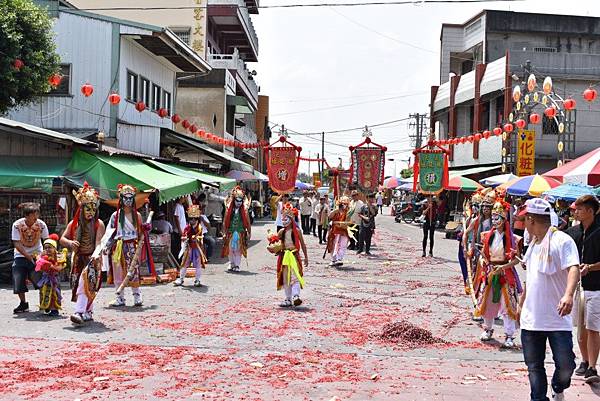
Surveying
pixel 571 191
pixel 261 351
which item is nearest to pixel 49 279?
pixel 261 351

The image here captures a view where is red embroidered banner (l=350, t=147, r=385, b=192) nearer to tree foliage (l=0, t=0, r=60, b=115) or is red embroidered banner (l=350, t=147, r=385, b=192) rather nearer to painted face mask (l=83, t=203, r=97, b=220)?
tree foliage (l=0, t=0, r=60, b=115)

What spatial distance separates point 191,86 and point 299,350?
98.9 feet

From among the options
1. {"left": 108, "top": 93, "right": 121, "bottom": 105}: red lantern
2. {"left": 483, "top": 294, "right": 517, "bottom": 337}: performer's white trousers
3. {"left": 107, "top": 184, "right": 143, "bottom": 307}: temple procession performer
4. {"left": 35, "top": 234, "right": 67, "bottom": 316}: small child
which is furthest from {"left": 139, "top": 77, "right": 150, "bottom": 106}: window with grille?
{"left": 483, "top": 294, "right": 517, "bottom": 337}: performer's white trousers

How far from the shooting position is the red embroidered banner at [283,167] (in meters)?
25.3

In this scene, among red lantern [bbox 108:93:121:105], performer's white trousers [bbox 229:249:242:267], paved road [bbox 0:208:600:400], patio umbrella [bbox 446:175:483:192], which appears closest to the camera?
paved road [bbox 0:208:600:400]

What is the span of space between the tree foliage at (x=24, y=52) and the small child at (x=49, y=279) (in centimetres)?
694

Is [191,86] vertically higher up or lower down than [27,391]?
higher up

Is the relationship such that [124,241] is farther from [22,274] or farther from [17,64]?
[17,64]

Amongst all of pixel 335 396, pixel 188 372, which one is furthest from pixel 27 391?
pixel 335 396

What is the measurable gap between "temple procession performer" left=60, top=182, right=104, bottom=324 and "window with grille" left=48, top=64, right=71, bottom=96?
460 inches

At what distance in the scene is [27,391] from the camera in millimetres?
6695

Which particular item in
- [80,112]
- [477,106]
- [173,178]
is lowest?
[173,178]

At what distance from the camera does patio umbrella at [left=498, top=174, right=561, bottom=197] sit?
19938 millimetres

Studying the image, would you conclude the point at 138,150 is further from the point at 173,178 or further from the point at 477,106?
the point at 477,106
